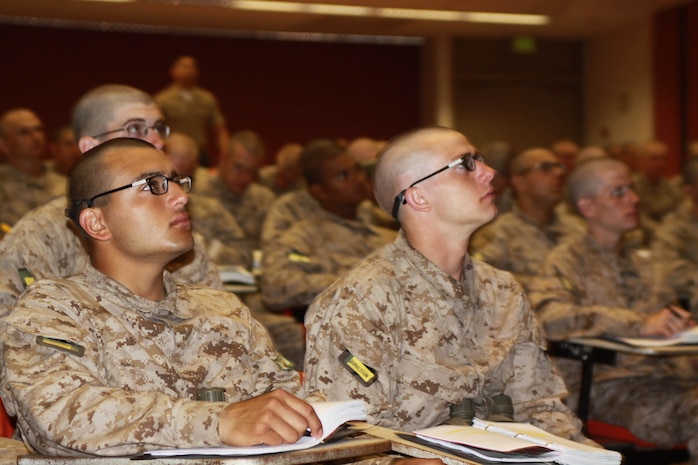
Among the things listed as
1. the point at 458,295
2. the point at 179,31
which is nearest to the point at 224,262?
the point at 458,295

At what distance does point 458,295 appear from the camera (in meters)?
2.56

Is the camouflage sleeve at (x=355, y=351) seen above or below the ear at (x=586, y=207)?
below

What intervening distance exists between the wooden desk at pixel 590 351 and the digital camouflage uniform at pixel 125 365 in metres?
1.38

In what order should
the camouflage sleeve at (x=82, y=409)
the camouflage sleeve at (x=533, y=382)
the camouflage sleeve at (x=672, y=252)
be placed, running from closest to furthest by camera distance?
the camouflage sleeve at (x=82, y=409)
the camouflage sleeve at (x=533, y=382)
the camouflage sleeve at (x=672, y=252)

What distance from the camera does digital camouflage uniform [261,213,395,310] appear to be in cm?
468

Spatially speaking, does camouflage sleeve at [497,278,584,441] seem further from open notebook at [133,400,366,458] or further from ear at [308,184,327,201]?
ear at [308,184,327,201]

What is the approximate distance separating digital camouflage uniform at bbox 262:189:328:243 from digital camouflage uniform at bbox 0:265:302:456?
3075mm

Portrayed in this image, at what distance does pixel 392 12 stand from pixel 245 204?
5502 millimetres

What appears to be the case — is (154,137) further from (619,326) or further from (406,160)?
(619,326)

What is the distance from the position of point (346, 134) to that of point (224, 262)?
846cm

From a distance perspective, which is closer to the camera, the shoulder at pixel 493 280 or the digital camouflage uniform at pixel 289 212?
the shoulder at pixel 493 280

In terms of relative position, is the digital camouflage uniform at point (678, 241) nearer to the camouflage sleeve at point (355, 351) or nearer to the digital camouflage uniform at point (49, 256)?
the digital camouflage uniform at point (49, 256)

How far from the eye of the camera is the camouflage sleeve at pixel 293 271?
4660mm

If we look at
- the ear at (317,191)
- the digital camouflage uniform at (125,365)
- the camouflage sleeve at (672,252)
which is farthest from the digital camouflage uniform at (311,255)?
the digital camouflage uniform at (125,365)
